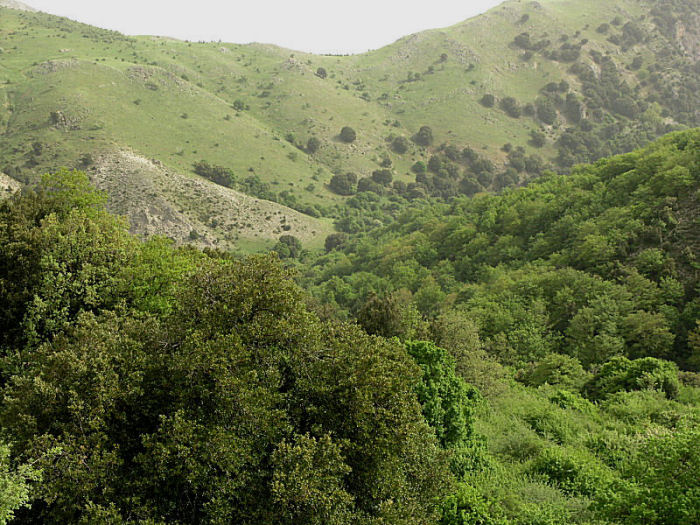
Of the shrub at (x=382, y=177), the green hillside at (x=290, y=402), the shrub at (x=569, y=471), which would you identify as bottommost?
the shrub at (x=569, y=471)

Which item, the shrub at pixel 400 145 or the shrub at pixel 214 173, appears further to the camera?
the shrub at pixel 400 145

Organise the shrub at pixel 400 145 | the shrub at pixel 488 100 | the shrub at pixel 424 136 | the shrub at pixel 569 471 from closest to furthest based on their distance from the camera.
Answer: the shrub at pixel 569 471 < the shrub at pixel 400 145 < the shrub at pixel 424 136 < the shrub at pixel 488 100

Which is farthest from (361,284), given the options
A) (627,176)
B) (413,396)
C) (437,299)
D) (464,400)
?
(413,396)

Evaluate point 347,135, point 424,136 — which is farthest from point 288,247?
point 424,136

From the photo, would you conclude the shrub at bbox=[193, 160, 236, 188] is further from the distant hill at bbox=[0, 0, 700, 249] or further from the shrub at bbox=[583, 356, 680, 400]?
the shrub at bbox=[583, 356, 680, 400]

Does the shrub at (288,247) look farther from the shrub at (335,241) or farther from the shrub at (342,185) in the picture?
the shrub at (342,185)

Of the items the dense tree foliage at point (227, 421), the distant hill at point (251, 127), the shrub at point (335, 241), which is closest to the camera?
the dense tree foliage at point (227, 421)

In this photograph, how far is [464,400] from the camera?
24.5 m

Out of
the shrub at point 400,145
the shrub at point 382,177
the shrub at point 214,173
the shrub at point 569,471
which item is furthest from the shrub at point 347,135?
the shrub at point 569,471

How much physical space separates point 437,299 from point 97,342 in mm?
55317

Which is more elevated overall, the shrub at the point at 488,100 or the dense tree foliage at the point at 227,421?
the shrub at the point at 488,100

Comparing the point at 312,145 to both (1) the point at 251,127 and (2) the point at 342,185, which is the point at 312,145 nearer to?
(2) the point at 342,185

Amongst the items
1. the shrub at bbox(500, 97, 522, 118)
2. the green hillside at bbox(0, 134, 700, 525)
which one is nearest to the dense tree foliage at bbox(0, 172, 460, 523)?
the green hillside at bbox(0, 134, 700, 525)

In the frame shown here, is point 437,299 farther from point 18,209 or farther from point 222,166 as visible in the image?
point 222,166
